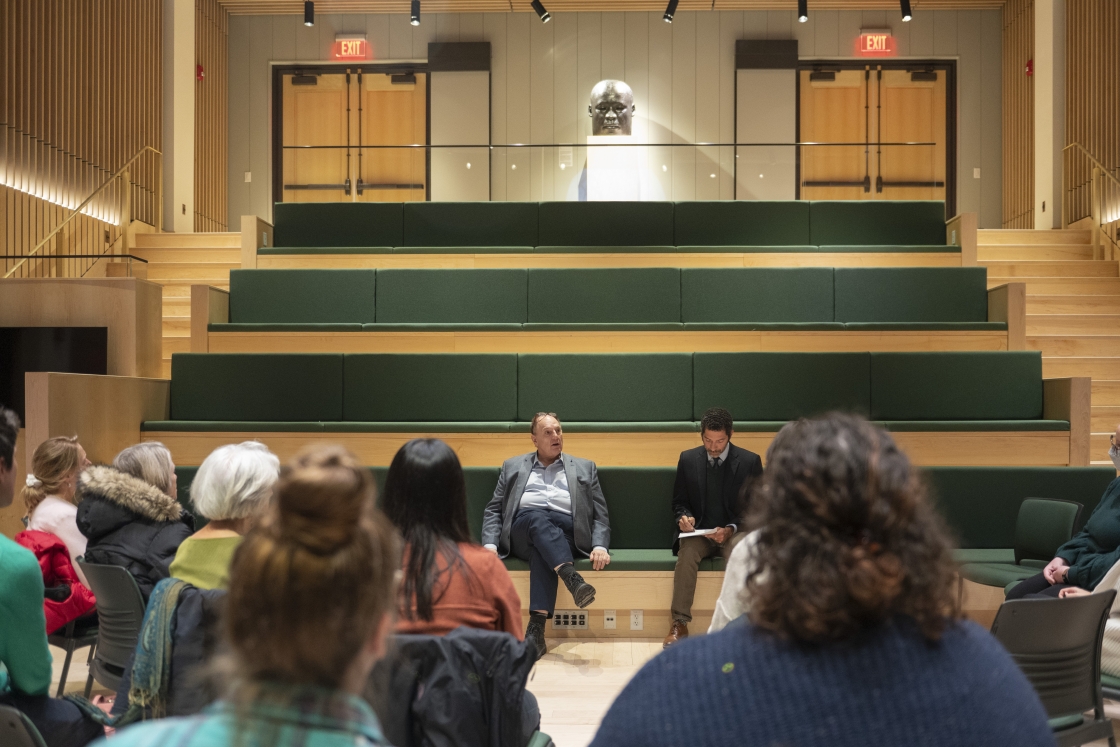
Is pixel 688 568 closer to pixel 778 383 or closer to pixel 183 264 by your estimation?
pixel 778 383

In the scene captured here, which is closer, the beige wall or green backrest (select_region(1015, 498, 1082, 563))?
green backrest (select_region(1015, 498, 1082, 563))

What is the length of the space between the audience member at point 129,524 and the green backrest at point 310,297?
3095 millimetres

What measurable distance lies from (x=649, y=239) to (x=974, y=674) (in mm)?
5797

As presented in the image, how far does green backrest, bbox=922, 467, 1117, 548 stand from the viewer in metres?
4.34

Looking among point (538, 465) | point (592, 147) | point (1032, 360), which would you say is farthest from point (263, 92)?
point (1032, 360)

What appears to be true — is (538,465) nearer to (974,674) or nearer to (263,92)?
(974,674)

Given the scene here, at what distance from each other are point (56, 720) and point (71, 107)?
23.4ft

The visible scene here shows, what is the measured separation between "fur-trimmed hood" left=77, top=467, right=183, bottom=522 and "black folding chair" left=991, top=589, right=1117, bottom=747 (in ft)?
7.18

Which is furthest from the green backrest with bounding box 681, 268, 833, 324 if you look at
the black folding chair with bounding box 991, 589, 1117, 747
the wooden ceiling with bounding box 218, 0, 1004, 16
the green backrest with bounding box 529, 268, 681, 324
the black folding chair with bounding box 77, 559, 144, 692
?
the wooden ceiling with bounding box 218, 0, 1004, 16

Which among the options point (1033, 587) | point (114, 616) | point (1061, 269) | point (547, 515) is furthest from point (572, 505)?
point (1061, 269)

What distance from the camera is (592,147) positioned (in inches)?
312

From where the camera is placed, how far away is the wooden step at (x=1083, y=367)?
5992 millimetres

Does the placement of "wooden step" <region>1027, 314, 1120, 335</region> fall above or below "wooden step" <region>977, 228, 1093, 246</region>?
below

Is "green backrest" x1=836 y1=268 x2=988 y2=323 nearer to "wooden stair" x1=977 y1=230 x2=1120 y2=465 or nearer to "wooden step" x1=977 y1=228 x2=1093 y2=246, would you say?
"wooden stair" x1=977 y1=230 x2=1120 y2=465
